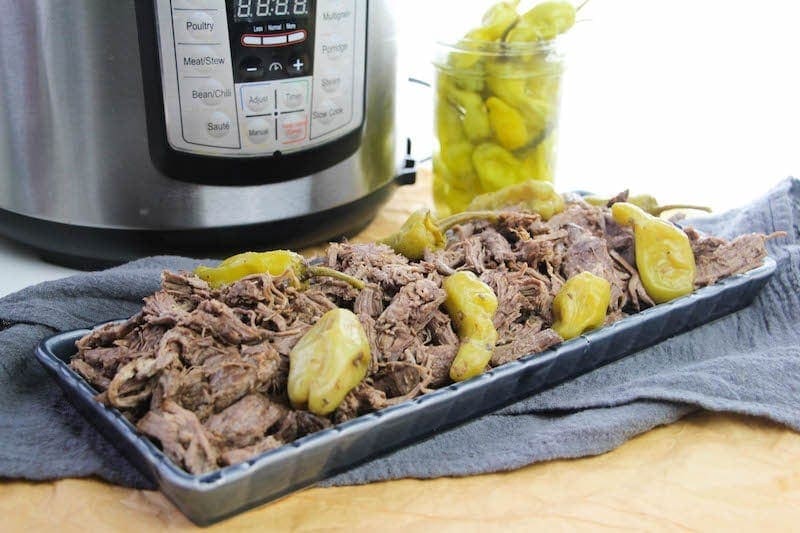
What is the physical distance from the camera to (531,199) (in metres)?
1.39

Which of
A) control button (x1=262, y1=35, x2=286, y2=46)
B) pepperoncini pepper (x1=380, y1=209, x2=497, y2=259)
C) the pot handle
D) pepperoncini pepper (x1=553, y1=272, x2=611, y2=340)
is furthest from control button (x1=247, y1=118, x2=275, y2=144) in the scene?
pepperoncini pepper (x1=553, y1=272, x2=611, y2=340)

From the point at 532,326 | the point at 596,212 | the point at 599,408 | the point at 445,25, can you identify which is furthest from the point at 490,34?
the point at 599,408

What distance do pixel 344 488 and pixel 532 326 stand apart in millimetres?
327

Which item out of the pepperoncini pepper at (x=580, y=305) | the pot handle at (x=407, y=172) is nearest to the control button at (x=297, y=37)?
the pot handle at (x=407, y=172)

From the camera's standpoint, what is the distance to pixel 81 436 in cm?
99

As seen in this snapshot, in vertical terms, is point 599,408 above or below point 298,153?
below

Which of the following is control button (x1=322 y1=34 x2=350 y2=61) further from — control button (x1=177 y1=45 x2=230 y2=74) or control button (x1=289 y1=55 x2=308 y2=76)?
control button (x1=177 y1=45 x2=230 y2=74)

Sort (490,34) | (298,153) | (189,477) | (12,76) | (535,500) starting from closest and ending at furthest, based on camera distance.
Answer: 1. (189,477)
2. (535,500)
3. (12,76)
4. (298,153)
5. (490,34)

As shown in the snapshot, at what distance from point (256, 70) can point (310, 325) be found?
46 centimetres

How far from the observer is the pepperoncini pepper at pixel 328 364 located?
2.96 ft

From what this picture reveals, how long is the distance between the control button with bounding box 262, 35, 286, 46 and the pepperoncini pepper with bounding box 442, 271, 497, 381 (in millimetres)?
445

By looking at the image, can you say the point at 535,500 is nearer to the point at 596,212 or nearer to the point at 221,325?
the point at 221,325

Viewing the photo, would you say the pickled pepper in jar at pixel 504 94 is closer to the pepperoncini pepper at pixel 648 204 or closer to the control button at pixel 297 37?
the pepperoncini pepper at pixel 648 204

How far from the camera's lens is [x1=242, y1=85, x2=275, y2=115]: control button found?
1.31 meters
